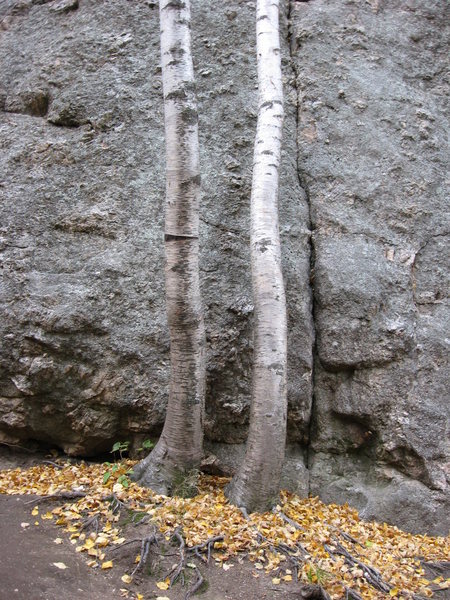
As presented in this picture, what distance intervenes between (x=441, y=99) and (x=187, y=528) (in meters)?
6.38

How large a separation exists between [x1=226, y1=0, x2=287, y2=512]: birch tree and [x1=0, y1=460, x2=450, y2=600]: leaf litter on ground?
0.26 m

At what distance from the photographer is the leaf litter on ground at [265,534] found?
12.1 feet

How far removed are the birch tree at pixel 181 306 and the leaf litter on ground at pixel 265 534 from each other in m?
0.32

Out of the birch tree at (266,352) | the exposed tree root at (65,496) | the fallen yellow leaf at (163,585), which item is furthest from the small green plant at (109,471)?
the fallen yellow leaf at (163,585)

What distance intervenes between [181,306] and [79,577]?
2169mm

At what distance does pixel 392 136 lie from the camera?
6.53 meters

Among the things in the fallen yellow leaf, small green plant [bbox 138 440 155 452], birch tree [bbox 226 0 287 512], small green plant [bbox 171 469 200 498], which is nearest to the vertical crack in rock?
birch tree [bbox 226 0 287 512]

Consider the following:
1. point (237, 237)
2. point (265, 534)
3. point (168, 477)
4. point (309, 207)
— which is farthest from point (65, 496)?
point (309, 207)

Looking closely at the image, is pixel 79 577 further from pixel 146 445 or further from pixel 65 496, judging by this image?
pixel 146 445

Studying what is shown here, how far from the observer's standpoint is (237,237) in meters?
5.81

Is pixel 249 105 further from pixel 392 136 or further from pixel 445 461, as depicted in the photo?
pixel 445 461

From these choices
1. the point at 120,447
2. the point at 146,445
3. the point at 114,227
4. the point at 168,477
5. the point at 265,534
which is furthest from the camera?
the point at 114,227

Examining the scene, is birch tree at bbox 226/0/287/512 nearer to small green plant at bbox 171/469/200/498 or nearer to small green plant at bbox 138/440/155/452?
small green plant at bbox 171/469/200/498

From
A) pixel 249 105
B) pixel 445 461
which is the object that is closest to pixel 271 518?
pixel 445 461
